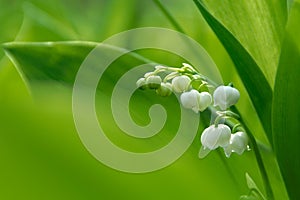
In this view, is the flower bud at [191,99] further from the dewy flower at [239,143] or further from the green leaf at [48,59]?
the green leaf at [48,59]

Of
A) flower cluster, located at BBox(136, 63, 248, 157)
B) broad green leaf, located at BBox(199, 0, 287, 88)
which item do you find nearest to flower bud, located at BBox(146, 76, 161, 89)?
flower cluster, located at BBox(136, 63, 248, 157)

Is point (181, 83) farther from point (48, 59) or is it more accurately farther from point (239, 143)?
point (48, 59)

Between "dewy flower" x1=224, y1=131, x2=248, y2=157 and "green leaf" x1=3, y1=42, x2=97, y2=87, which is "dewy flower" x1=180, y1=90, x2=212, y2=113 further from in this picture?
"green leaf" x1=3, y1=42, x2=97, y2=87

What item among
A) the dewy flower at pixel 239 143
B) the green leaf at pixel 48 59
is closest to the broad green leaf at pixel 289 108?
the dewy flower at pixel 239 143

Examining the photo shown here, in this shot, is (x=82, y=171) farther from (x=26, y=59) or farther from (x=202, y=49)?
(x=202, y=49)

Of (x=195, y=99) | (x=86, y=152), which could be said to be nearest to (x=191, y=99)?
(x=195, y=99)
